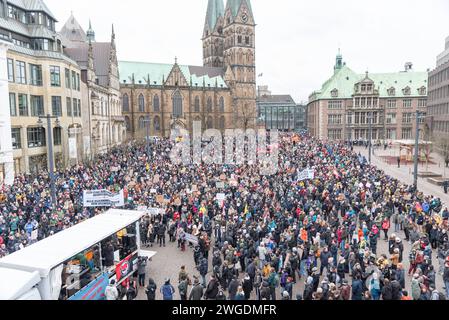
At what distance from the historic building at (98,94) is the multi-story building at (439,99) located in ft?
160

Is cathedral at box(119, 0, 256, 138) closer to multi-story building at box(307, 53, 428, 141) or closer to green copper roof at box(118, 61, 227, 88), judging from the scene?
green copper roof at box(118, 61, 227, 88)

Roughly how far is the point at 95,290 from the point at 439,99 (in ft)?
219

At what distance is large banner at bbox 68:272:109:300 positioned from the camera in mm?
11641

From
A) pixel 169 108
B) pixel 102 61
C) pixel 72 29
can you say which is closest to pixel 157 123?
pixel 169 108

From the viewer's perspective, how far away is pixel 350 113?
84.4m

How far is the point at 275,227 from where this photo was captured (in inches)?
701

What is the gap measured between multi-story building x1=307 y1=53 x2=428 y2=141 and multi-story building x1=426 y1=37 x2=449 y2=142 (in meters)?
14.0

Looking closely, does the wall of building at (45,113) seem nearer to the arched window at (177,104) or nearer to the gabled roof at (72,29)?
the gabled roof at (72,29)

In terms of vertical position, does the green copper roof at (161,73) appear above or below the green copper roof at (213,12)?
below

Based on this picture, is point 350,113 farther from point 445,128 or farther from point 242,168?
point 242,168

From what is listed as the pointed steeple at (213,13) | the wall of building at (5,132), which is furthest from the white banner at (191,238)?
the pointed steeple at (213,13)

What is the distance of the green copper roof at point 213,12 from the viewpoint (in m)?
119

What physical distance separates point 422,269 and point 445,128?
55180 millimetres

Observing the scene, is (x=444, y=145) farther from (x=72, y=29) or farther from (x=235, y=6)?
(x=235, y=6)
